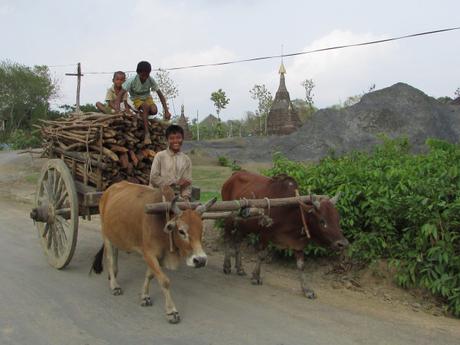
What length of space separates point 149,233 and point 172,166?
1058mm

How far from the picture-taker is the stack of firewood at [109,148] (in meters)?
5.98

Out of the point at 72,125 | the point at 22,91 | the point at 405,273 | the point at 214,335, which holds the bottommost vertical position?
the point at 214,335

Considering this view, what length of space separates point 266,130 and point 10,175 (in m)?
19.0

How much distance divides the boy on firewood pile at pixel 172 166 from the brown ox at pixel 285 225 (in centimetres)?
97

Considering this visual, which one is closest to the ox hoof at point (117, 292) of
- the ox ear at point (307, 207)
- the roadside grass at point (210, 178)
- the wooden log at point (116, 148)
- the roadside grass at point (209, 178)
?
the wooden log at point (116, 148)

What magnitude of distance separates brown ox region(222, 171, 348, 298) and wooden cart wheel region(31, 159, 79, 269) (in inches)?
78.9

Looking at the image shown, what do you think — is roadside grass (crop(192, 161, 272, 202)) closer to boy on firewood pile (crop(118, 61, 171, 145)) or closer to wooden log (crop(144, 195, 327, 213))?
boy on firewood pile (crop(118, 61, 171, 145))

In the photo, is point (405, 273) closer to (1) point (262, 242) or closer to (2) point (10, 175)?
(1) point (262, 242)

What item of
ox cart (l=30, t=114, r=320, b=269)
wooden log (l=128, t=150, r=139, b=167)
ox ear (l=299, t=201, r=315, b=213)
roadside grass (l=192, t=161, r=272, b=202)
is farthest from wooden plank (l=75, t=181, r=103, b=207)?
roadside grass (l=192, t=161, r=272, b=202)

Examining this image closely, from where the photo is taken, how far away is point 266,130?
34.2m

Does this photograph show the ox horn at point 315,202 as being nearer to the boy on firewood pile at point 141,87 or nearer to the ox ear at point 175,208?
the ox ear at point 175,208

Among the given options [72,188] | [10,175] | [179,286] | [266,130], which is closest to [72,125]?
[72,188]

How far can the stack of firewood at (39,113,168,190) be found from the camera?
5.98 meters

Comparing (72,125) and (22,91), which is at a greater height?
(22,91)
